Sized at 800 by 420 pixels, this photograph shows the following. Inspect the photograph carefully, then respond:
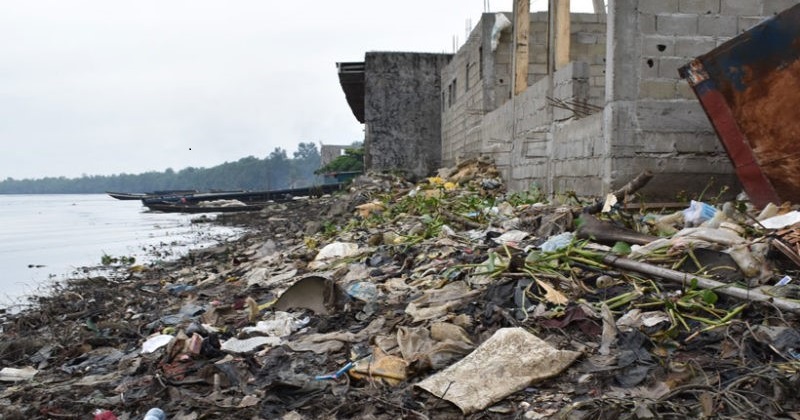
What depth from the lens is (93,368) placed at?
3357 millimetres

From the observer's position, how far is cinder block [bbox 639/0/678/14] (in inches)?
186

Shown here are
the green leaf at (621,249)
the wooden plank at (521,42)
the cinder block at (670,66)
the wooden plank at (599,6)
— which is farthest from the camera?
the wooden plank at (599,6)

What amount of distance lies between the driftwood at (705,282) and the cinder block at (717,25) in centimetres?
271

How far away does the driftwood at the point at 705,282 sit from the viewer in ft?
8.18

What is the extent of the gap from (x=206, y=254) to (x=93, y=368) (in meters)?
5.37

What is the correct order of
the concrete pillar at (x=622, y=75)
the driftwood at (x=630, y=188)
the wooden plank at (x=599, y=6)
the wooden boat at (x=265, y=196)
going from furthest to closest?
the wooden boat at (x=265, y=196) < the wooden plank at (x=599, y=6) < the concrete pillar at (x=622, y=75) < the driftwood at (x=630, y=188)

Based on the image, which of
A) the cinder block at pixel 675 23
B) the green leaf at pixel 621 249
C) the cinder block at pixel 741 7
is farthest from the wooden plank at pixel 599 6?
the green leaf at pixel 621 249

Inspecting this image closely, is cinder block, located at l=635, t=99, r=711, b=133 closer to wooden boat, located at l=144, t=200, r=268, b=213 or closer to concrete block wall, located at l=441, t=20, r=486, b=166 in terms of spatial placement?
concrete block wall, located at l=441, t=20, r=486, b=166

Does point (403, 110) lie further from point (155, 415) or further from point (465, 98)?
point (155, 415)

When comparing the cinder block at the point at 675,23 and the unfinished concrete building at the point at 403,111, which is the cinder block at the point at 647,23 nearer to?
the cinder block at the point at 675,23

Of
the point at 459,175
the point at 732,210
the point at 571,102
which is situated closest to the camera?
the point at 732,210

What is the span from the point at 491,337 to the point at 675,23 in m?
3.59

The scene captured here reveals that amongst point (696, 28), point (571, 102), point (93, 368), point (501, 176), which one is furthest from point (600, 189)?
point (93, 368)

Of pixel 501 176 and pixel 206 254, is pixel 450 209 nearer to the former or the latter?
pixel 501 176
